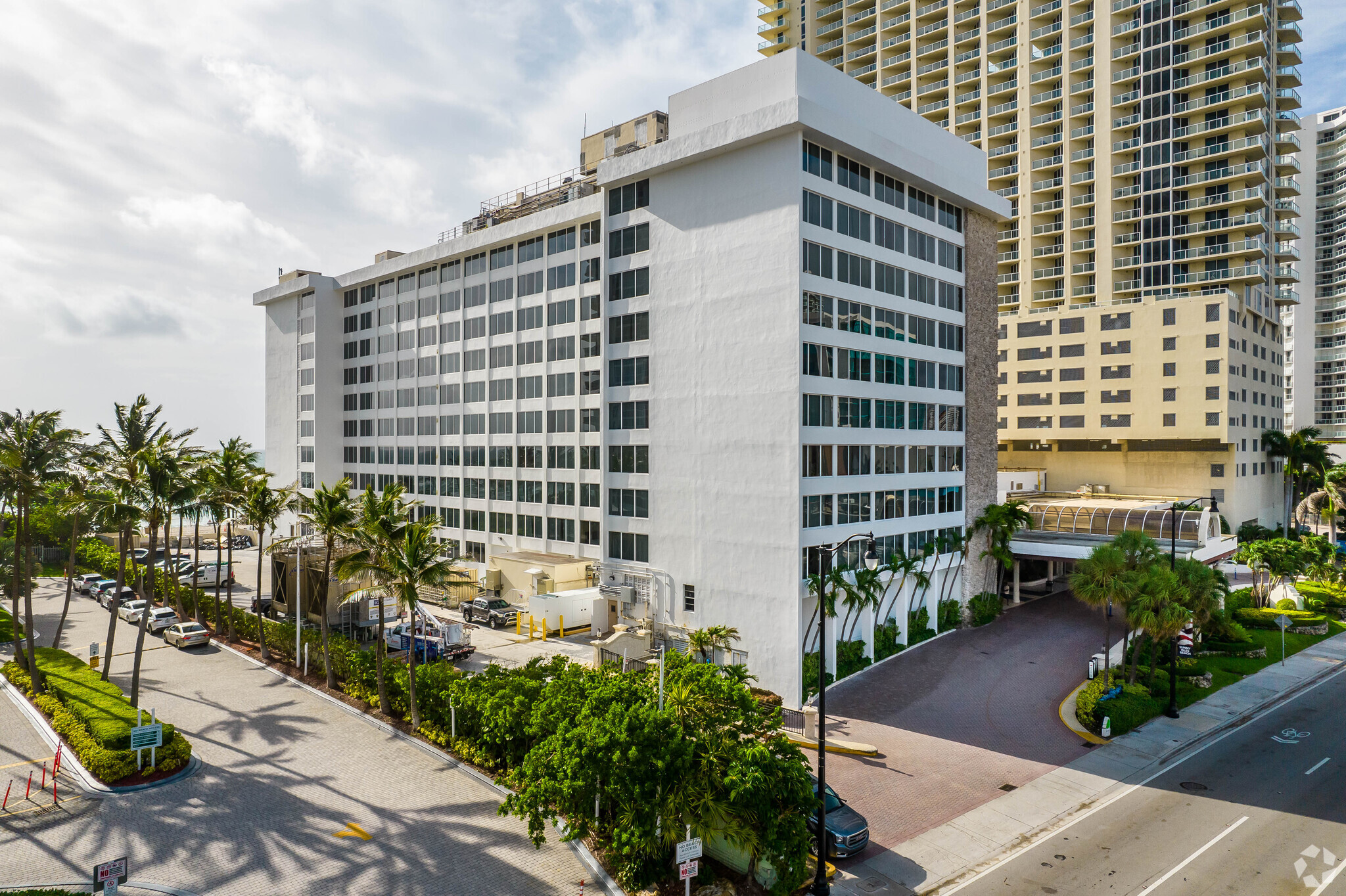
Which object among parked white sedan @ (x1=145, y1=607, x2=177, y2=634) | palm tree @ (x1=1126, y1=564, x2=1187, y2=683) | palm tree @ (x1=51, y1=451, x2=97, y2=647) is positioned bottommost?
parked white sedan @ (x1=145, y1=607, x2=177, y2=634)

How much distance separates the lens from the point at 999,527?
154 feet

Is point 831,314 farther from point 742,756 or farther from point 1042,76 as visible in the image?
point 1042,76

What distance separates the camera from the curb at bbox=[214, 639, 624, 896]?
1856 cm

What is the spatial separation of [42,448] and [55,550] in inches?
1894

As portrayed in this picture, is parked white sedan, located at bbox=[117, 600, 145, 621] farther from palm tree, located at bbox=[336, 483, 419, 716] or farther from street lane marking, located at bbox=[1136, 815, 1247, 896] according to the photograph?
street lane marking, located at bbox=[1136, 815, 1247, 896]

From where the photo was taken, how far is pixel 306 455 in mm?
70562

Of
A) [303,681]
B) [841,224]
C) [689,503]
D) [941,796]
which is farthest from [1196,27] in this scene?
[303,681]

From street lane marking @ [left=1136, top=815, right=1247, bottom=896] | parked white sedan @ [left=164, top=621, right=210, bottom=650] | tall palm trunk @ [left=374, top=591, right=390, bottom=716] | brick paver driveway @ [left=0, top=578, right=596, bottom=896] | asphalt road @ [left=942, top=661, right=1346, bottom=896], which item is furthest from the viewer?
parked white sedan @ [left=164, top=621, right=210, bottom=650]

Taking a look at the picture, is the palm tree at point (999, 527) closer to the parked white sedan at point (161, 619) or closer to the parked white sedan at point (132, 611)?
the parked white sedan at point (161, 619)

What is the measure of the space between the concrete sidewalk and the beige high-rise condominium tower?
1612 inches

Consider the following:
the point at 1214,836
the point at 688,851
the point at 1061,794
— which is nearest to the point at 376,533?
the point at 688,851

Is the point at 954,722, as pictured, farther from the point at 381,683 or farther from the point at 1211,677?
the point at 381,683

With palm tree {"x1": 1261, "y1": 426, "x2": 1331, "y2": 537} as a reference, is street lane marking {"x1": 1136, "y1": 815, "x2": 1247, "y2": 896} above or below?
below

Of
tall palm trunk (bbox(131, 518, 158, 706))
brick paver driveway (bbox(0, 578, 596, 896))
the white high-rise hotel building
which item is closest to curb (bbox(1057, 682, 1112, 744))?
the white high-rise hotel building
